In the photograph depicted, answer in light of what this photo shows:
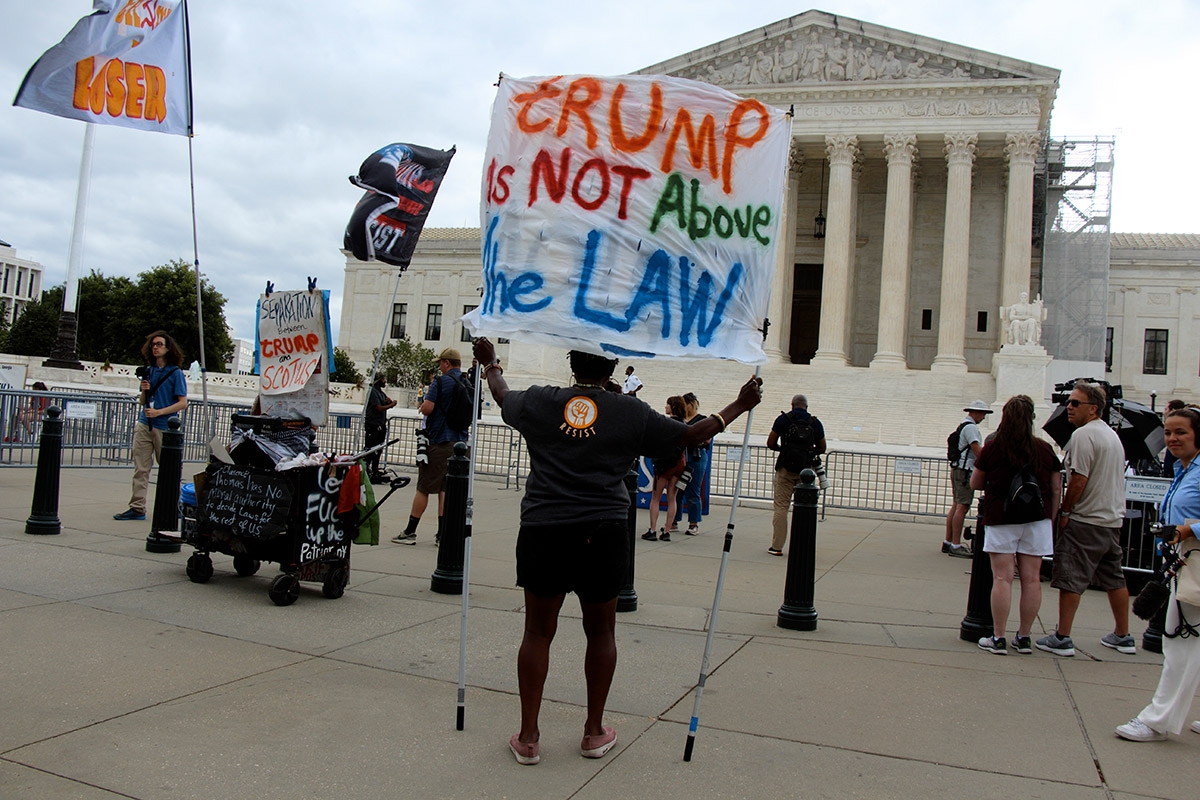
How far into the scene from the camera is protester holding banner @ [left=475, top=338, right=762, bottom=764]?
12.3 feet

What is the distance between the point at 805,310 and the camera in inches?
1802

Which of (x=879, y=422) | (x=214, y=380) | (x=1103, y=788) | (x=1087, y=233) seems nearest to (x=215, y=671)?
(x=1103, y=788)

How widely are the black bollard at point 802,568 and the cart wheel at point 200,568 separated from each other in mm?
4208

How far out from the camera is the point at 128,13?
8836 millimetres

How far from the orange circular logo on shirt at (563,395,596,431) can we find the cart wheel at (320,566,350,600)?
3.43 m

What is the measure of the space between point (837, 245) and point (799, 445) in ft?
96.6

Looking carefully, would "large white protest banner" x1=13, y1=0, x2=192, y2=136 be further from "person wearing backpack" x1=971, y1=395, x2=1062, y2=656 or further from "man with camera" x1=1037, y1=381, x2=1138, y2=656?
"man with camera" x1=1037, y1=381, x2=1138, y2=656

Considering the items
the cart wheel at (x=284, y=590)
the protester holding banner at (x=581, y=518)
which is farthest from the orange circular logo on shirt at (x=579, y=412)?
the cart wheel at (x=284, y=590)

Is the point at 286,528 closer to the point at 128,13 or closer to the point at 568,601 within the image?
the point at 568,601

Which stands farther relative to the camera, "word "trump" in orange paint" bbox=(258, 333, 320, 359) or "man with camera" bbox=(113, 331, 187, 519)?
"man with camera" bbox=(113, 331, 187, 519)

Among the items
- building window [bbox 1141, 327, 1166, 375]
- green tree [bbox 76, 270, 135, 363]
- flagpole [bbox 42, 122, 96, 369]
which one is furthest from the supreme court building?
green tree [bbox 76, 270, 135, 363]

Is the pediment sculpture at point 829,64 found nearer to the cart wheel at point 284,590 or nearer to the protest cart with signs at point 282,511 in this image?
the protest cart with signs at point 282,511

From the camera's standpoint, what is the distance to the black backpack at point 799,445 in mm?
10359

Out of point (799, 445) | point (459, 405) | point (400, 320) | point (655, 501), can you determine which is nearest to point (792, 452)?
point (799, 445)
